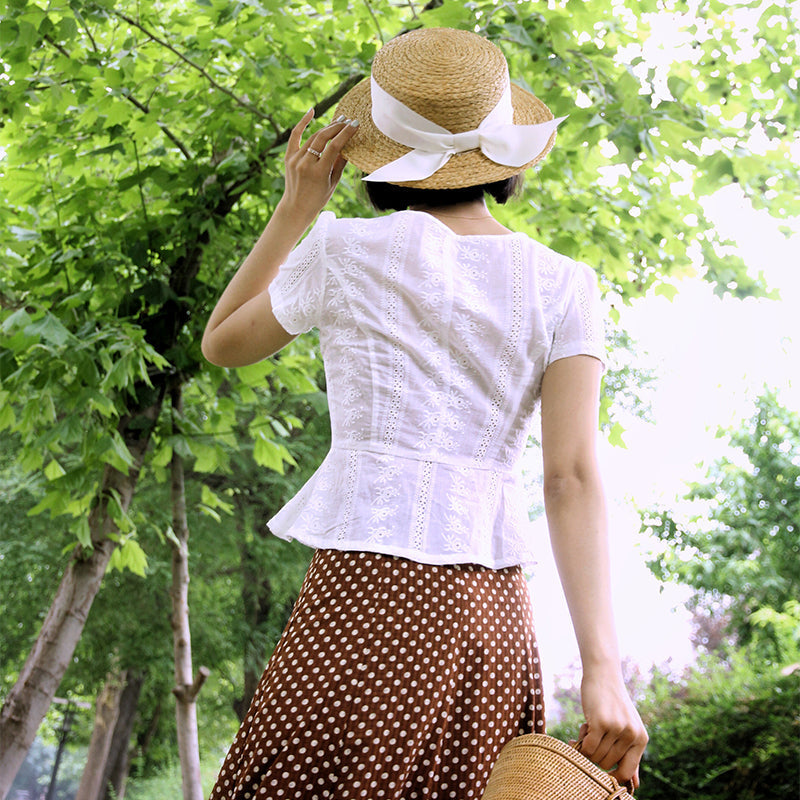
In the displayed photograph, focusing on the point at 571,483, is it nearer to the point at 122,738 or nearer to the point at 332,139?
the point at 332,139

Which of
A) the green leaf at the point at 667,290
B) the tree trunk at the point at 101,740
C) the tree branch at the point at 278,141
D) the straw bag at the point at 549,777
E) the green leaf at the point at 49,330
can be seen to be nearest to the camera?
the straw bag at the point at 549,777

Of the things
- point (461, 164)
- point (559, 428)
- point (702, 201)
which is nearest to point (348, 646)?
point (559, 428)

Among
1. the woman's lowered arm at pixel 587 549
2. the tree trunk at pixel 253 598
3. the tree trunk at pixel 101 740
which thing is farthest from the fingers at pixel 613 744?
the tree trunk at pixel 101 740

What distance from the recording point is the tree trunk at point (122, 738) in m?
9.00

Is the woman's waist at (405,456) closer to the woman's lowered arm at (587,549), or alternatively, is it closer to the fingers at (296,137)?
the woman's lowered arm at (587,549)

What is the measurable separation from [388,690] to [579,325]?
500 millimetres

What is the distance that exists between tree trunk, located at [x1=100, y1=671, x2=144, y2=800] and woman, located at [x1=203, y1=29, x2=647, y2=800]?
7.94 m

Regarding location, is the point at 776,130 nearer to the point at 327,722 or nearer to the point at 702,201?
the point at 702,201

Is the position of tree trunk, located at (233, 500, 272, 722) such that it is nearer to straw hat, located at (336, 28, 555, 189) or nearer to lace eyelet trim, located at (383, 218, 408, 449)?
straw hat, located at (336, 28, 555, 189)

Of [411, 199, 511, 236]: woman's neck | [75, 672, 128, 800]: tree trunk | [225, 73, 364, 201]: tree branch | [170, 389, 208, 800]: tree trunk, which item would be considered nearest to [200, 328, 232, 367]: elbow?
[411, 199, 511, 236]: woman's neck

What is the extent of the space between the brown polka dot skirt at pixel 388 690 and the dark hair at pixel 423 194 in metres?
0.50

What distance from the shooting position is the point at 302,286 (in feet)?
3.61

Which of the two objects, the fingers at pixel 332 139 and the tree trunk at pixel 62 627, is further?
the tree trunk at pixel 62 627

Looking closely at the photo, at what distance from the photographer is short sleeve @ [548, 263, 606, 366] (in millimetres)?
1085
